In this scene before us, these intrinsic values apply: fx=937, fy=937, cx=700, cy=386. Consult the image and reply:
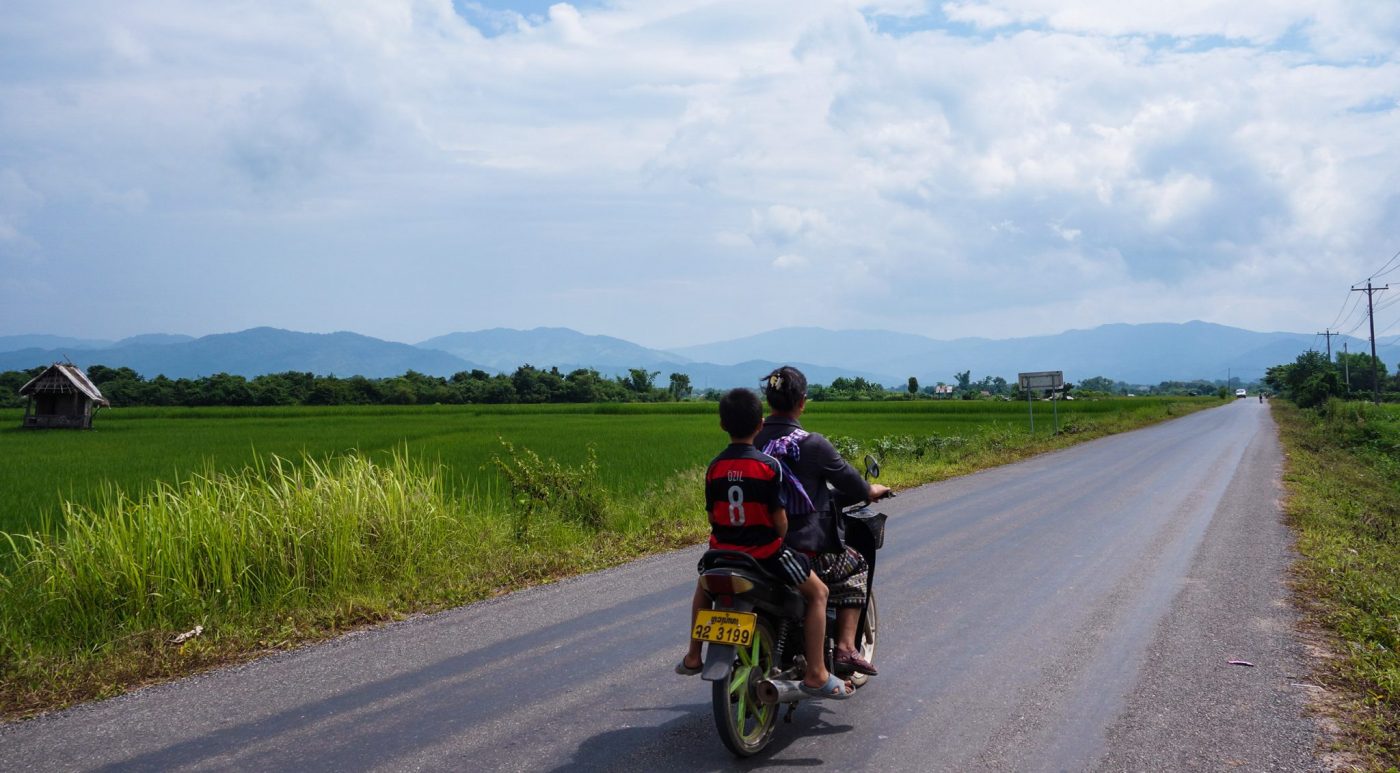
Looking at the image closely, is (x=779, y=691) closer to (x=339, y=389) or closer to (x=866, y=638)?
(x=866, y=638)

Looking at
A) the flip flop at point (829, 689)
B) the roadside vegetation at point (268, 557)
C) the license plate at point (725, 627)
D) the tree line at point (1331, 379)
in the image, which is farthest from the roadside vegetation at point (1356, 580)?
the tree line at point (1331, 379)

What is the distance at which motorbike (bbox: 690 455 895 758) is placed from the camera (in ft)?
12.7

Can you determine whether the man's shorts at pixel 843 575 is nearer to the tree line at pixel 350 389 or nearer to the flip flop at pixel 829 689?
the flip flop at pixel 829 689

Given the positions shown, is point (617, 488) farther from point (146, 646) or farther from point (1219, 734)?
point (1219, 734)

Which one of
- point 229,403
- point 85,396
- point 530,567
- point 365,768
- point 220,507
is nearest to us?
point 365,768

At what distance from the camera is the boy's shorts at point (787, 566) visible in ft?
13.4

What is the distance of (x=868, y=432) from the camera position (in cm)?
3316

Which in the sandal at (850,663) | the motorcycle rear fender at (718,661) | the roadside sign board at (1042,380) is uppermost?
the roadside sign board at (1042,380)

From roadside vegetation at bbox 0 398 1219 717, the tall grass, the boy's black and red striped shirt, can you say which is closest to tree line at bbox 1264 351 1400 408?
roadside vegetation at bbox 0 398 1219 717

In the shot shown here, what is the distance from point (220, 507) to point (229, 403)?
56.0m

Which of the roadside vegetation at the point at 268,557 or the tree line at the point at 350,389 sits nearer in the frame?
the roadside vegetation at the point at 268,557

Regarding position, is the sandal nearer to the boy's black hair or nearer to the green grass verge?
the boy's black hair

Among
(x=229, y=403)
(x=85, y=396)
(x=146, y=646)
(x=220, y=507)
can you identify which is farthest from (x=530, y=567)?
(x=229, y=403)

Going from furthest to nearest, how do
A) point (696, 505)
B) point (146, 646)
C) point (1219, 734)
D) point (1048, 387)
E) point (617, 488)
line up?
point (1048, 387), point (617, 488), point (696, 505), point (146, 646), point (1219, 734)
